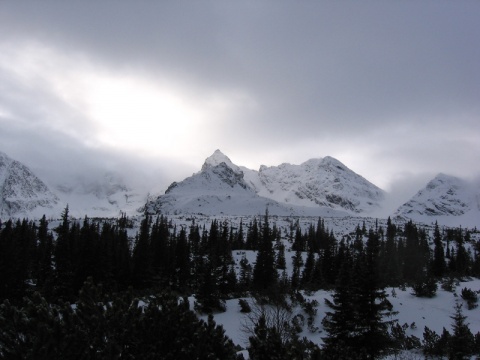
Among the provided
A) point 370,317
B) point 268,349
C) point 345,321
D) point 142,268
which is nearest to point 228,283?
point 142,268

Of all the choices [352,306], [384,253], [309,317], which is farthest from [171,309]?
[384,253]

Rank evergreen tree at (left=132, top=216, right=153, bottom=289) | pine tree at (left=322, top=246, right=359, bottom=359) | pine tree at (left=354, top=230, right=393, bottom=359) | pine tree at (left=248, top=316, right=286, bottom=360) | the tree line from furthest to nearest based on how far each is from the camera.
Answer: evergreen tree at (left=132, top=216, right=153, bottom=289), pine tree at (left=322, top=246, right=359, bottom=359), pine tree at (left=354, top=230, right=393, bottom=359), the tree line, pine tree at (left=248, top=316, right=286, bottom=360)

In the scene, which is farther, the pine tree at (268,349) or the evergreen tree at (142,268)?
the evergreen tree at (142,268)

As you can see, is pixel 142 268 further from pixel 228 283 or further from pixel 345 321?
pixel 345 321

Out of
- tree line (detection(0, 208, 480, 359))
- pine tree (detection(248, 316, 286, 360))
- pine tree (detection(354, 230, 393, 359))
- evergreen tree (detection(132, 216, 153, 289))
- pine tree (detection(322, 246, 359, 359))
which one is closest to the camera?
pine tree (detection(248, 316, 286, 360))

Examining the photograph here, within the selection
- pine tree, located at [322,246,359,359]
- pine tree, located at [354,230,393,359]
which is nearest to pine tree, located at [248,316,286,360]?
pine tree, located at [322,246,359,359]

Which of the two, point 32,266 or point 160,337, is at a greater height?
point 160,337

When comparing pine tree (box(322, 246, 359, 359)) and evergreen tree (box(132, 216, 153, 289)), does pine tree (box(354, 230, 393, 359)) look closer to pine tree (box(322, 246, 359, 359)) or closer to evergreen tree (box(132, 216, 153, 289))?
pine tree (box(322, 246, 359, 359))

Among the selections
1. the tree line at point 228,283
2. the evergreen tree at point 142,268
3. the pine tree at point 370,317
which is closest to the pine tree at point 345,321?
the tree line at point 228,283

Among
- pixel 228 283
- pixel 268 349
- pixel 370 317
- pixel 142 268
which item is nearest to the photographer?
pixel 268 349

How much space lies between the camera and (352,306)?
842 inches

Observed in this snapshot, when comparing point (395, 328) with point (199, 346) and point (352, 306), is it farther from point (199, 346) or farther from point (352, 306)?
point (199, 346)

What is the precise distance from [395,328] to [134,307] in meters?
21.0

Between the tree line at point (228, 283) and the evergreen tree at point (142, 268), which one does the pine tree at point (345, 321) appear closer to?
the tree line at point (228, 283)
